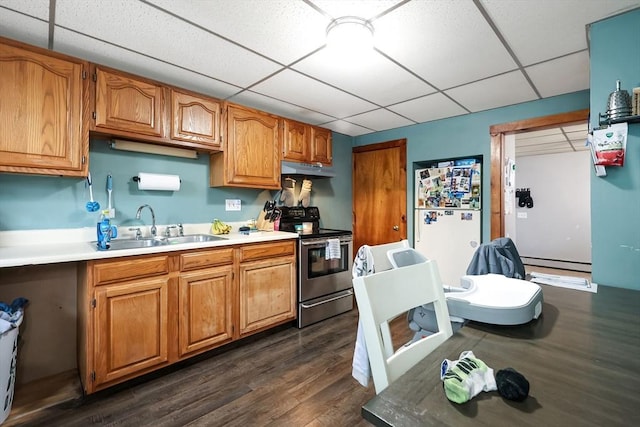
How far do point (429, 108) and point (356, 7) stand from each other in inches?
71.5

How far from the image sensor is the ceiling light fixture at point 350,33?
5.24 feet

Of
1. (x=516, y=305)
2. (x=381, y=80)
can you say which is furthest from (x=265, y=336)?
(x=381, y=80)

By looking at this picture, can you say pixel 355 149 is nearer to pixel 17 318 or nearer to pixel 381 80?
pixel 381 80

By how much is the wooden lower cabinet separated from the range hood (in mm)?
860

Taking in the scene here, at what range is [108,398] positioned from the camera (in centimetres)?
185

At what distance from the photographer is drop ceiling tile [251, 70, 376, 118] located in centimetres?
235

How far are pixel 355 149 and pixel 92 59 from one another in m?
3.10

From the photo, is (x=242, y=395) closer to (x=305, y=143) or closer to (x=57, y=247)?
(x=57, y=247)

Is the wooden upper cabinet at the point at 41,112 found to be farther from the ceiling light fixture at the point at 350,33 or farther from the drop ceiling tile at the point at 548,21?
the drop ceiling tile at the point at 548,21

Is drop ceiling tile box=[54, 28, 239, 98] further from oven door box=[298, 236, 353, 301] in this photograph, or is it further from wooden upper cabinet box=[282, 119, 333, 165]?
oven door box=[298, 236, 353, 301]

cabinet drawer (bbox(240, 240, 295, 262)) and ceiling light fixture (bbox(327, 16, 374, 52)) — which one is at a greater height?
ceiling light fixture (bbox(327, 16, 374, 52))

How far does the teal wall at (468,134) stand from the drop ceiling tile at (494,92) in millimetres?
125

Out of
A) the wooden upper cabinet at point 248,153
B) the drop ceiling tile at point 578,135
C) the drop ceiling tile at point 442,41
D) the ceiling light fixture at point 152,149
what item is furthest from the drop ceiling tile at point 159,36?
the drop ceiling tile at point 578,135

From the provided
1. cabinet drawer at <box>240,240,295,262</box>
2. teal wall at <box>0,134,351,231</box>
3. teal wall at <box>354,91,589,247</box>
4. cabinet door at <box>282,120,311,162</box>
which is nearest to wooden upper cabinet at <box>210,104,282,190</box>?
cabinet door at <box>282,120,311,162</box>
